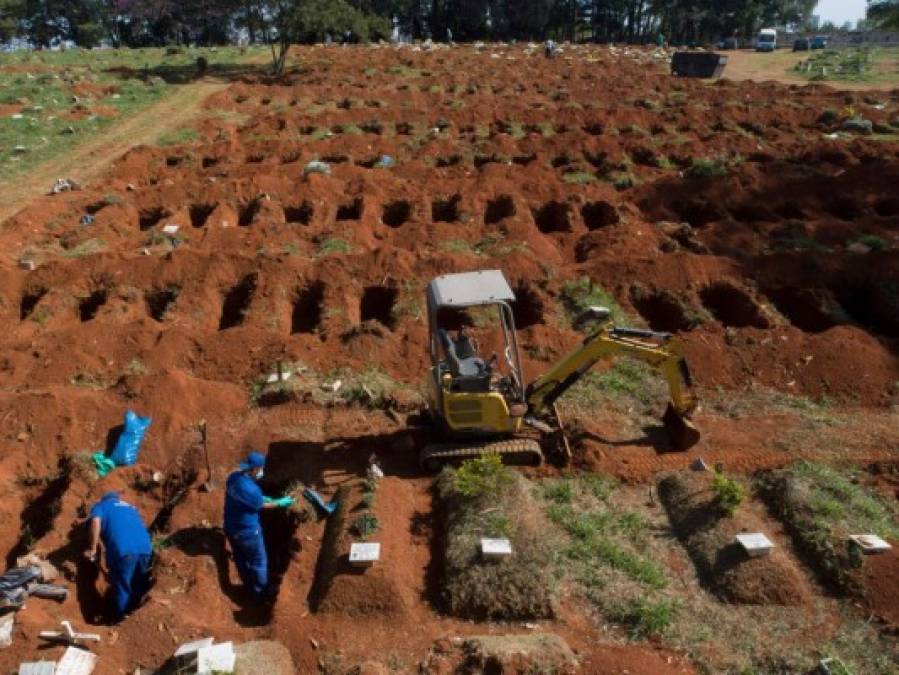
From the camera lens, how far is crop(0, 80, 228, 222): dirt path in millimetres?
18562

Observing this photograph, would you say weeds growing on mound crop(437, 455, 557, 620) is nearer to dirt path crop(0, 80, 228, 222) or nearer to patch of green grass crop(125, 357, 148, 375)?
patch of green grass crop(125, 357, 148, 375)

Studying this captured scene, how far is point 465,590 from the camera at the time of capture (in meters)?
7.29

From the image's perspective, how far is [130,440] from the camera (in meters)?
9.61

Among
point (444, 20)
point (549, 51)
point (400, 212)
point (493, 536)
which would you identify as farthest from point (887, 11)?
point (493, 536)

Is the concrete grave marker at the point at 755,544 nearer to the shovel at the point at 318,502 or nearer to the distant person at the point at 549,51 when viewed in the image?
the shovel at the point at 318,502

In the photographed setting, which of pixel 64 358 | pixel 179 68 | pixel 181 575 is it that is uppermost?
pixel 179 68

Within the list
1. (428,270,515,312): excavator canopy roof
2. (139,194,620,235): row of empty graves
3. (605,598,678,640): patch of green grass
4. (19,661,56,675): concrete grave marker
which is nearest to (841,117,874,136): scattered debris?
(139,194,620,235): row of empty graves

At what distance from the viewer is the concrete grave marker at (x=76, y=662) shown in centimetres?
623

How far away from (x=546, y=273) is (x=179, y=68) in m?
29.4

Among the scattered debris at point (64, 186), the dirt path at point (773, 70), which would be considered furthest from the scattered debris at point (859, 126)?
the scattered debris at point (64, 186)

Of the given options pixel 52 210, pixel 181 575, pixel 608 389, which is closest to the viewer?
pixel 181 575

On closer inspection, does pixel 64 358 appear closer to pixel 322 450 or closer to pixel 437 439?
pixel 322 450

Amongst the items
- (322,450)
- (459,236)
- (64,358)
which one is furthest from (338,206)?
(322,450)

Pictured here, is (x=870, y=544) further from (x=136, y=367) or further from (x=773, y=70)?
(x=773, y=70)
